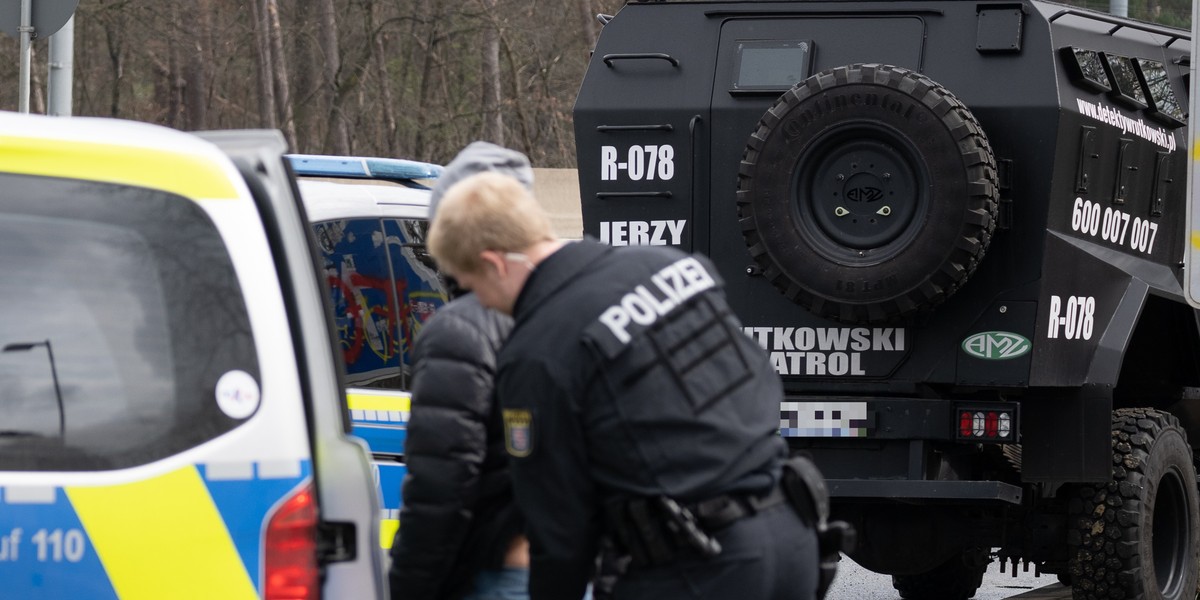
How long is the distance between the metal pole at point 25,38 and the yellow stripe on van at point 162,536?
→ 17.9 feet

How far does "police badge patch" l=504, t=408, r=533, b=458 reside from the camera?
9.66 ft

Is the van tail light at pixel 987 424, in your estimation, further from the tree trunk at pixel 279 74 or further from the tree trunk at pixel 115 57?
the tree trunk at pixel 115 57

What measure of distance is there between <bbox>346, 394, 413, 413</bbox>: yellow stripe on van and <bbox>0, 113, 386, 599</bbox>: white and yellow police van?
7.58ft

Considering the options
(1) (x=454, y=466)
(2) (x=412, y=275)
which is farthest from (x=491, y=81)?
(1) (x=454, y=466)

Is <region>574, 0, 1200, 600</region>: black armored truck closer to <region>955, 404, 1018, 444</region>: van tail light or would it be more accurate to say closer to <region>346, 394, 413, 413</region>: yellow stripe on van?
<region>955, 404, 1018, 444</region>: van tail light

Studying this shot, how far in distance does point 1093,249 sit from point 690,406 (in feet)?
13.4

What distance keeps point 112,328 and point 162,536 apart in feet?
1.20

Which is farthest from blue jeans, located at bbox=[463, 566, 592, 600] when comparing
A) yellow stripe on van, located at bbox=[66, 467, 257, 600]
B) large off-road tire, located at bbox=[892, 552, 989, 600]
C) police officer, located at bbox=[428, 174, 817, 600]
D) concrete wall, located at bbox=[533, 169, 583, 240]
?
concrete wall, located at bbox=[533, 169, 583, 240]

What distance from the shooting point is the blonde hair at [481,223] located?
3041 millimetres

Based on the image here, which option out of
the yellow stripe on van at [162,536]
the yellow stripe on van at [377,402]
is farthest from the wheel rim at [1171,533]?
the yellow stripe on van at [162,536]

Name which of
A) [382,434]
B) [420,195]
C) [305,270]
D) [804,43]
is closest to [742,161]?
[804,43]

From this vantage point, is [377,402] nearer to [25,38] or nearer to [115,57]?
[25,38]

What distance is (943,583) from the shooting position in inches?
321

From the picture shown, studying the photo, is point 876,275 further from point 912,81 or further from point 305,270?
point 305,270
